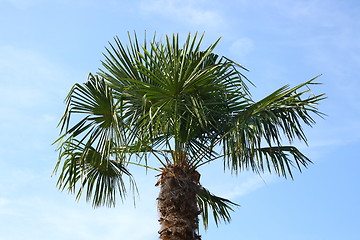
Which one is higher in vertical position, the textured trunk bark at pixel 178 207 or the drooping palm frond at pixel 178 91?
the drooping palm frond at pixel 178 91

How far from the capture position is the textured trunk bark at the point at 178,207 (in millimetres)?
8188

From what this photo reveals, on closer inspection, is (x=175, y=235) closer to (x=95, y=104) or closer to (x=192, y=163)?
(x=192, y=163)

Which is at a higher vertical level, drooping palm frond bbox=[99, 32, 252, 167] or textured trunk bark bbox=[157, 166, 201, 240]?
drooping palm frond bbox=[99, 32, 252, 167]

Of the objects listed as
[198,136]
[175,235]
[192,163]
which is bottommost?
[175,235]

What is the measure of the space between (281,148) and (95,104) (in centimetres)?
323

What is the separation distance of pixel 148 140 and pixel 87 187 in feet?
5.31

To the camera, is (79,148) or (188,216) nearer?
(188,216)

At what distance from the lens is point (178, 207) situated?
8.31 meters

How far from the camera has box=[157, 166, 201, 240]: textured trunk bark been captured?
8.19 m

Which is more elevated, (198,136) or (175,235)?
(198,136)

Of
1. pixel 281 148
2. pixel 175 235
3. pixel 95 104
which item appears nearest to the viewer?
pixel 175 235

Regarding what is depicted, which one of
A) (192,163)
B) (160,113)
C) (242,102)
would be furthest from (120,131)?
(242,102)

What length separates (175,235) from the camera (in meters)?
8.16

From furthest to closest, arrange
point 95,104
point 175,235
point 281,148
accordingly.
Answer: point 281,148 → point 95,104 → point 175,235
